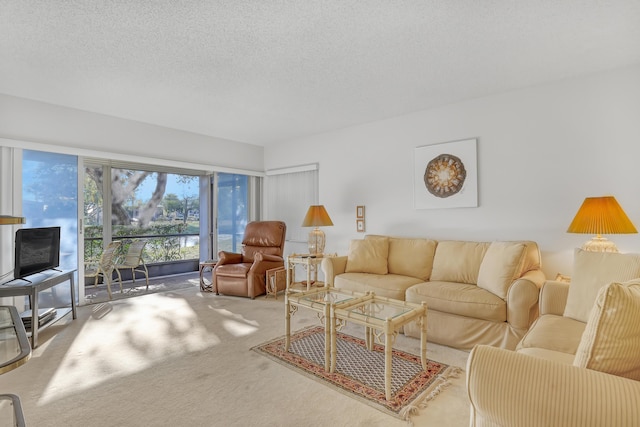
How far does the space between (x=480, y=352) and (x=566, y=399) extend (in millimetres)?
266

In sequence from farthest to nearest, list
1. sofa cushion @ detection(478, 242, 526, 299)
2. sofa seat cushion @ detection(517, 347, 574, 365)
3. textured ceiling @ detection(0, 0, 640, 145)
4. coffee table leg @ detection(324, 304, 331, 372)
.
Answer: sofa cushion @ detection(478, 242, 526, 299), coffee table leg @ detection(324, 304, 331, 372), textured ceiling @ detection(0, 0, 640, 145), sofa seat cushion @ detection(517, 347, 574, 365)

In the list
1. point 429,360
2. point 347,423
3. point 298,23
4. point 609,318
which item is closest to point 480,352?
point 609,318

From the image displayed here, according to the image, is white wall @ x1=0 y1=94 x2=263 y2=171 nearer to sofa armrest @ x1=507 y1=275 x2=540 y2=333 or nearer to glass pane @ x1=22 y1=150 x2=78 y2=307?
glass pane @ x1=22 y1=150 x2=78 y2=307

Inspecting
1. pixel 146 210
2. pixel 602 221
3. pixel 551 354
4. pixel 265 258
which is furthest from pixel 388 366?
pixel 146 210

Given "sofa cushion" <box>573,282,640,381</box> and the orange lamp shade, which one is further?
the orange lamp shade

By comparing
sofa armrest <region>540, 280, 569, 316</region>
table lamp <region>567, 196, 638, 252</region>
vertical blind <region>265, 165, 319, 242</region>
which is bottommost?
A: sofa armrest <region>540, 280, 569, 316</region>

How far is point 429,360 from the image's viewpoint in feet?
8.67

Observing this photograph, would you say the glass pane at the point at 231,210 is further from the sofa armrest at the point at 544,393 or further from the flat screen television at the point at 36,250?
the sofa armrest at the point at 544,393

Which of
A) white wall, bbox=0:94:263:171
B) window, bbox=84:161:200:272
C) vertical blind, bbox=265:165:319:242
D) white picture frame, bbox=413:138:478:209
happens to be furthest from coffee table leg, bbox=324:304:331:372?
window, bbox=84:161:200:272

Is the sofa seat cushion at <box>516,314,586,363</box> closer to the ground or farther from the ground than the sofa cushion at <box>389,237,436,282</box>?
closer to the ground

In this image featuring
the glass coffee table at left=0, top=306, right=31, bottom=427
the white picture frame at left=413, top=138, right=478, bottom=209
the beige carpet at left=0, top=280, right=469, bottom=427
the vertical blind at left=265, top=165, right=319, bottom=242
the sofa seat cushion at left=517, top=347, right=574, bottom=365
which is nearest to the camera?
the glass coffee table at left=0, top=306, right=31, bottom=427

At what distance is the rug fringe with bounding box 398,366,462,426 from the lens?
1.92 metres

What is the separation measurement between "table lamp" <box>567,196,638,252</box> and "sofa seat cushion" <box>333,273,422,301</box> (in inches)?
58.5

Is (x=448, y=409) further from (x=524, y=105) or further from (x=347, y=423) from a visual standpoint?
(x=524, y=105)
